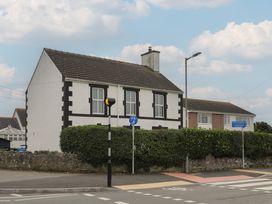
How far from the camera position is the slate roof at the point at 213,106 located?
207ft

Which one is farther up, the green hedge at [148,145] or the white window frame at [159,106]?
the white window frame at [159,106]

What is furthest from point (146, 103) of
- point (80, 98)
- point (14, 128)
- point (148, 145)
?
point (14, 128)

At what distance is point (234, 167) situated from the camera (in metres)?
28.6

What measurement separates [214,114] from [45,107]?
37.3 metres

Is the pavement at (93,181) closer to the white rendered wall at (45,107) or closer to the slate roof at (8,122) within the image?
the white rendered wall at (45,107)

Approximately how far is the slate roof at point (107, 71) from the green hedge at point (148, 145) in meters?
7.04

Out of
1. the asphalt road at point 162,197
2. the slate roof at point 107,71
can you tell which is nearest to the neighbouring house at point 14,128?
the slate roof at point 107,71

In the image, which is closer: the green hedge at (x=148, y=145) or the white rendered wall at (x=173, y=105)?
the green hedge at (x=148, y=145)

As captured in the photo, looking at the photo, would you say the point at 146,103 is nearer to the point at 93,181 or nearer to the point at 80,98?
the point at 80,98

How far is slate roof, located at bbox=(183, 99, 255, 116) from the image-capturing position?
6309 cm

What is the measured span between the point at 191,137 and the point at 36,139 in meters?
11.4

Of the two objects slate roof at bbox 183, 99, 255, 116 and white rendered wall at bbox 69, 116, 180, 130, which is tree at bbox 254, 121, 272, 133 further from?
white rendered wall at bbox 69, 116, 180, 130

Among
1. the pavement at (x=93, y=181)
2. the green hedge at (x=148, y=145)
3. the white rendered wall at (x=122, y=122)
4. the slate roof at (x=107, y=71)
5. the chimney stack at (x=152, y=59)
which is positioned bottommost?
the pavement at (x=93, y=181)

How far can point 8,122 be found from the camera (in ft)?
241
